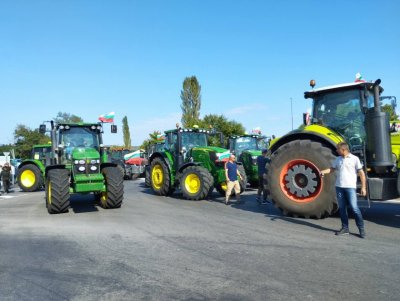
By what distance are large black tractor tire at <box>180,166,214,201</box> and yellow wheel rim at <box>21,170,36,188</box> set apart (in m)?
8.40

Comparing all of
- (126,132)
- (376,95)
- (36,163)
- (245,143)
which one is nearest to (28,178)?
(36,163)

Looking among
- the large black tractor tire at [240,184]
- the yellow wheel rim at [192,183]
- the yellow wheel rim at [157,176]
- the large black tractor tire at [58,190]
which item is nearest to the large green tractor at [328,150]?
the large black tractor tire at [240,184]

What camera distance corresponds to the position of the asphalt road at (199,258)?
3977 millimetres

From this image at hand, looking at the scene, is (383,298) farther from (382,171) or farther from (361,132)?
(361,132)

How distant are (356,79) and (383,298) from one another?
5410 mm

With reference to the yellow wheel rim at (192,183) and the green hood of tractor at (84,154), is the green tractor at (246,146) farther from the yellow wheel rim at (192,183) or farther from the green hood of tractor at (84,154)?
the green hood of tractor at (84,154)

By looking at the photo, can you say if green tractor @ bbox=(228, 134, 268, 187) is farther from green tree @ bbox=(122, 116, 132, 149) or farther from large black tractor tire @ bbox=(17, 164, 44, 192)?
green tree @ bbox=(122, 116, 132, 149)

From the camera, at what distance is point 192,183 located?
40.4 feet

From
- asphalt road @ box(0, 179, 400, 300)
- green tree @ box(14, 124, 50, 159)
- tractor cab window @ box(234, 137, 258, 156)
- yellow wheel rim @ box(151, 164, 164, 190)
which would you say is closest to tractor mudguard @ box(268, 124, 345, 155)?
asphalt road @ box(0, 179, 400, 300)

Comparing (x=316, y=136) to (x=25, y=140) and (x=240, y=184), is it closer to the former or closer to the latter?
(x=240, y=184)

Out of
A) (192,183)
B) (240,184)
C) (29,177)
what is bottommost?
(240,184)

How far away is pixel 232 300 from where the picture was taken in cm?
371

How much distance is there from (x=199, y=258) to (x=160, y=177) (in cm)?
874

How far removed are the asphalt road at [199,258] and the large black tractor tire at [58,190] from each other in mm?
748
